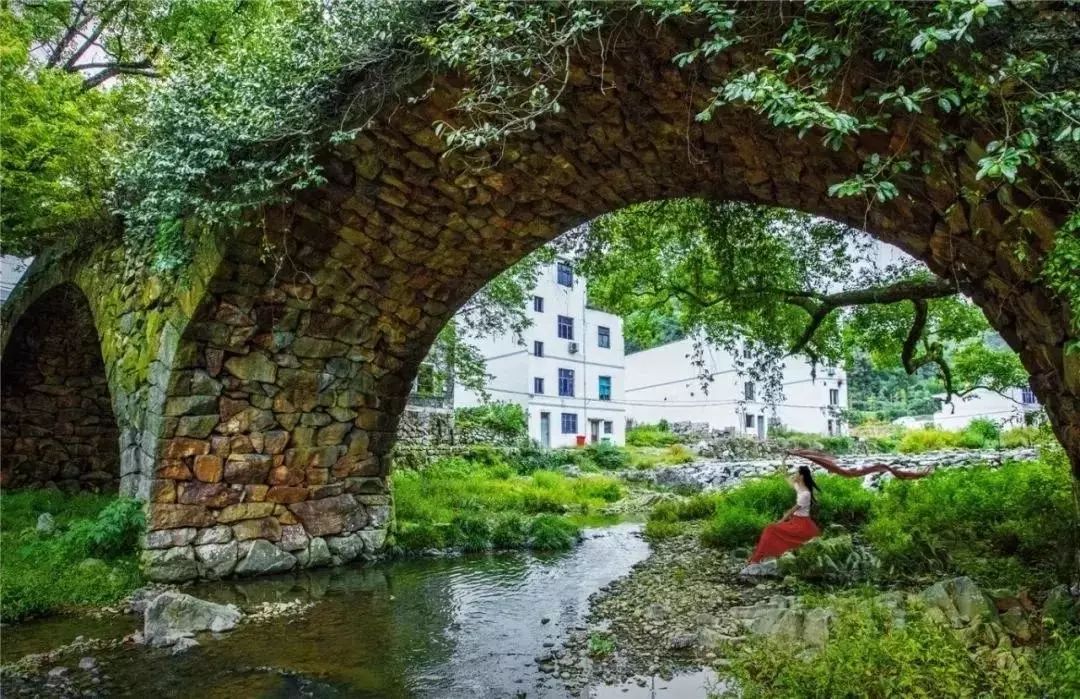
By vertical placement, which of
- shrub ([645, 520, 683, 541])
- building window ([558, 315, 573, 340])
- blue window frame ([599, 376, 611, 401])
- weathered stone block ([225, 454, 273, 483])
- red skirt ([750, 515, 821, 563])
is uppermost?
building window ([558, 315, 573, 340])

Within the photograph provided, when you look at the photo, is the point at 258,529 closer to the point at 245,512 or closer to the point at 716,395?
the point at 245,512

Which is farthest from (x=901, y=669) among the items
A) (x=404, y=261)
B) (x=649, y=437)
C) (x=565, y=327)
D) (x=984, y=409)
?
(x=984, y=409)

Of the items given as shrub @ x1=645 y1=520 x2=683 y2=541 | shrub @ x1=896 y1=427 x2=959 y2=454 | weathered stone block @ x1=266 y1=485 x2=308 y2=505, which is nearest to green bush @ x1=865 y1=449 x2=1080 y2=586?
shrub @ x1=645 y1=520 x2=683 y2=541

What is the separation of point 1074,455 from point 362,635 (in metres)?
3.89

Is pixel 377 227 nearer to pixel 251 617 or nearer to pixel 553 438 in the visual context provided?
pixel 251 617

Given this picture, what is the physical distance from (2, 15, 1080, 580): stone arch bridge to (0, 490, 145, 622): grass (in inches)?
12.2

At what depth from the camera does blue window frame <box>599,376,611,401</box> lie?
70.3 ft

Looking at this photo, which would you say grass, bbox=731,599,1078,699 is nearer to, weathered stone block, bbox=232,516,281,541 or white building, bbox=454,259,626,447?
weathered stone block, bbox=232,516,281,541

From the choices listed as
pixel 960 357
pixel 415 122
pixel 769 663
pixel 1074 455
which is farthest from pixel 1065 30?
pixel 960 357

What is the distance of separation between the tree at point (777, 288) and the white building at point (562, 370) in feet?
36.4

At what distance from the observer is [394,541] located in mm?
6488

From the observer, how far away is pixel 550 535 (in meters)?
6.87

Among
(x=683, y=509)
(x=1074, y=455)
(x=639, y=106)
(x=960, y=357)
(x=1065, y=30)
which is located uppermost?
(x=639, y=106)

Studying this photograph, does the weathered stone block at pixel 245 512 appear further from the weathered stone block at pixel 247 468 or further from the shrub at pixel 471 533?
the shrub at pixel 471 533
